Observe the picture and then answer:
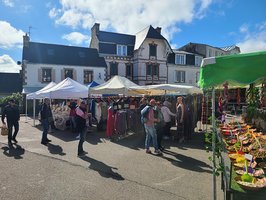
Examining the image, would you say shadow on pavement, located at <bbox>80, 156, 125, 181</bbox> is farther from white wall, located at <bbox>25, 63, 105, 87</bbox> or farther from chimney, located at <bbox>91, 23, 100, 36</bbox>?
chimney, located at <bbox>91, 23, 100, 36</bbox>

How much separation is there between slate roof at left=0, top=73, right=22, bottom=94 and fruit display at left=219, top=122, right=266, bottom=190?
1294 inches

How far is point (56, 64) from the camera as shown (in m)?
28.8

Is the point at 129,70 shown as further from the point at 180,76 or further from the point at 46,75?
the point at 46,75

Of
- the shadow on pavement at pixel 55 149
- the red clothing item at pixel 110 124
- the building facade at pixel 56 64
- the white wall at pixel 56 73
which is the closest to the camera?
the shadow on pavement at pixel 55 149

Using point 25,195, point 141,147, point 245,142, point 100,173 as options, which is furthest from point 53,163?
point 245,142

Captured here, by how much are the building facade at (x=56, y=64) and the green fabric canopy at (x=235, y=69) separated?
2623 centimetres

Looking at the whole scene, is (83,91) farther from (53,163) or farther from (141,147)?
(53,163)

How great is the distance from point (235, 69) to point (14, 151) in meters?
7.72

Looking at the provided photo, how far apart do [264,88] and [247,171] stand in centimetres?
366

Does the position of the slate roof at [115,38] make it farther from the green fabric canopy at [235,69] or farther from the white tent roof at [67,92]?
the green fabric canopy at [235,69]

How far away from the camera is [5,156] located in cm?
793

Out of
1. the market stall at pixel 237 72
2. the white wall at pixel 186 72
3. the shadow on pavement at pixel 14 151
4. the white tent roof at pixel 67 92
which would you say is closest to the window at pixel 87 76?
the white wall at pixel 186 72

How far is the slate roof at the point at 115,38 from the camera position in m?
32.5

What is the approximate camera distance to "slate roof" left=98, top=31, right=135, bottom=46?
1280 inches
